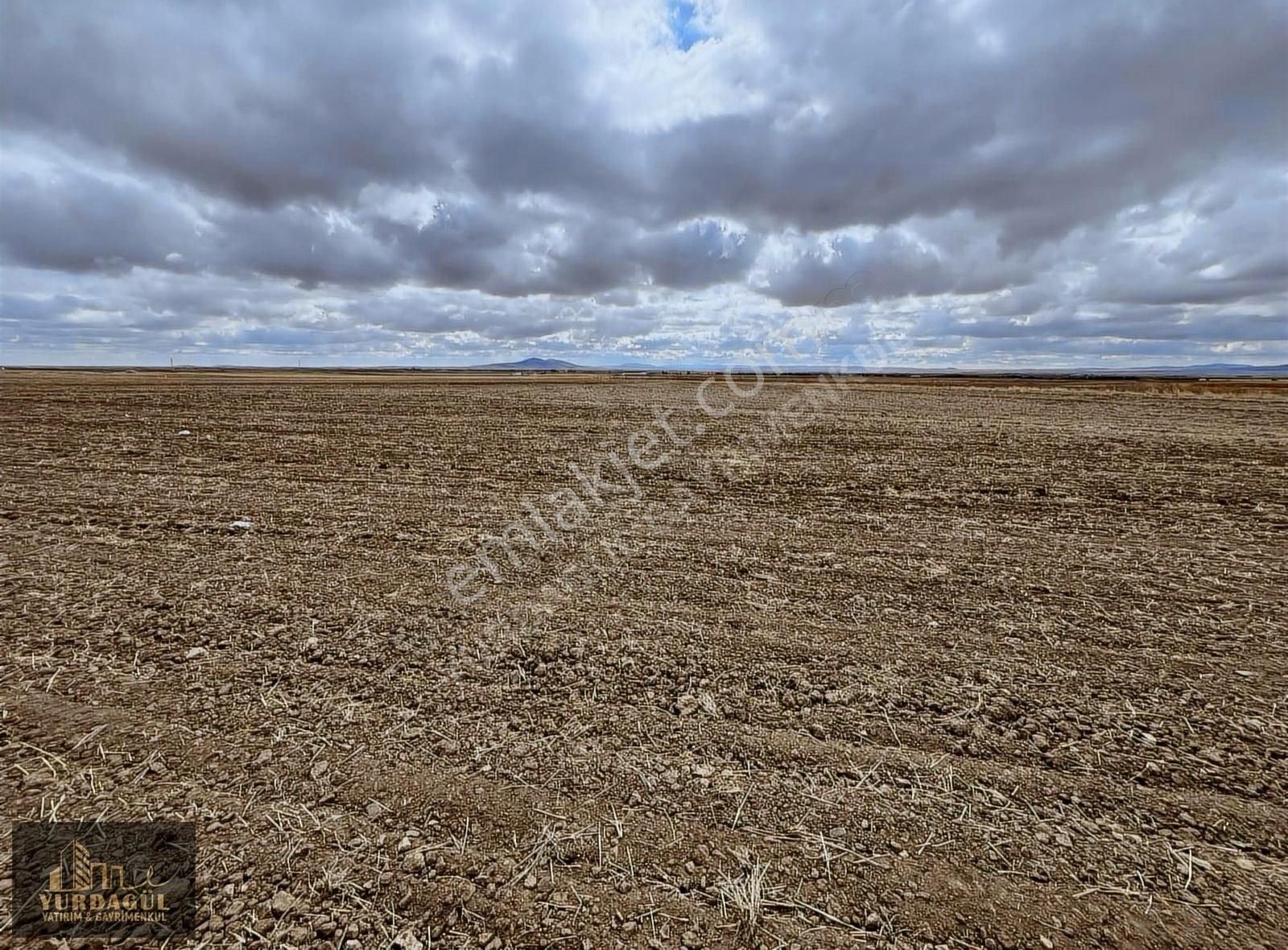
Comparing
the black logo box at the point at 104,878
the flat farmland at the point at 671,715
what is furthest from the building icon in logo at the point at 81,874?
the flat farmland at the point at 671,715

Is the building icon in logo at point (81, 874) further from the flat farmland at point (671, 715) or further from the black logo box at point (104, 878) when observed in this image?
the flat farmland at point (671, 715)

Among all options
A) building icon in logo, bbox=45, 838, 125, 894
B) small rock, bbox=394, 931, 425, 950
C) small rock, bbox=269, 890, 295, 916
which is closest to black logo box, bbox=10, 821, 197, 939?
building icon in logo, bbox=45, 838, 125, 894

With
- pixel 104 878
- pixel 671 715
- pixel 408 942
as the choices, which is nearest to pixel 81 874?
pixel 104 878

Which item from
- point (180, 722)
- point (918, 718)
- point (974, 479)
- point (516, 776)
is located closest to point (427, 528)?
point (180, 722)

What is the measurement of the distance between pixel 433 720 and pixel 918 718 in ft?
9.41

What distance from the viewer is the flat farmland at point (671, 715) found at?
212 cm

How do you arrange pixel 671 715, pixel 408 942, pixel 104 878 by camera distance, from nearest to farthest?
1. pixel 408 942
2. pixel 104 878
3. pixel 671 715

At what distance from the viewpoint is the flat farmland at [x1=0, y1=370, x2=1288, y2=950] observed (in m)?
2.12

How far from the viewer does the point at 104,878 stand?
219cm

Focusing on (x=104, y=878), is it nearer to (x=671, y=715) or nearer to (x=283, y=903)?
(x=283, y=903)

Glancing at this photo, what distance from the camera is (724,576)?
522 cm

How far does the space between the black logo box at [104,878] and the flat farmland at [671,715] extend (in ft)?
0.29

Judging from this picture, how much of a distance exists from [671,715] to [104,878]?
2616 millimetres

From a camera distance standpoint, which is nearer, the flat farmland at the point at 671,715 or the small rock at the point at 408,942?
the small rock at the point at 408,942
